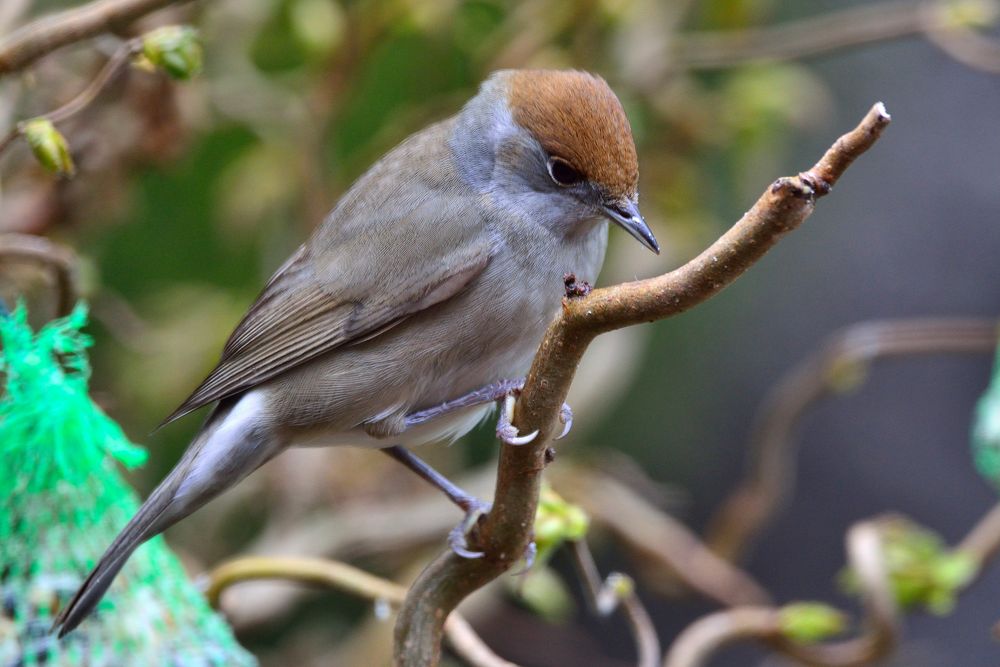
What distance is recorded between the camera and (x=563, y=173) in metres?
2.95

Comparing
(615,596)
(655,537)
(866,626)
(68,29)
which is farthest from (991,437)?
(68,29)

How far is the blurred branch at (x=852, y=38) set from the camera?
4199mm

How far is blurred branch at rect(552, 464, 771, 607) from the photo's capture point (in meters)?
4.14

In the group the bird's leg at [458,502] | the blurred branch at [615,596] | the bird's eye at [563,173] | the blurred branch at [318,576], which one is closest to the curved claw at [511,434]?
the bird's leg at [458,502]

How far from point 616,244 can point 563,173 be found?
6.72ft

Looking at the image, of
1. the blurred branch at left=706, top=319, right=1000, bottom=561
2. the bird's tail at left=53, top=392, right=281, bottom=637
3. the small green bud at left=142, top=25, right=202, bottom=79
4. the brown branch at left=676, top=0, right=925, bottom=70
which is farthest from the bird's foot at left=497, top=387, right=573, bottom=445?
the brown branch at left=676, top=0, right=925, bottom=70

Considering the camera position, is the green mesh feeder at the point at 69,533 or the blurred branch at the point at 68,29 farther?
the blurred branch at the point at 68,29

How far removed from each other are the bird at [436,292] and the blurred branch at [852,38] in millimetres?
1546

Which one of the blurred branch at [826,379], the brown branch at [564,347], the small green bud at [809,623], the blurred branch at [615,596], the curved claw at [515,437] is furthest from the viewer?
the blurred branch at [826,379]

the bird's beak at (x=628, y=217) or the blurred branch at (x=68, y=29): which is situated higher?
the bird's beak at (x=628, y=217)

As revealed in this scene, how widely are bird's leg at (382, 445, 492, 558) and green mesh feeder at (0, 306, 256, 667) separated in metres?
0.67

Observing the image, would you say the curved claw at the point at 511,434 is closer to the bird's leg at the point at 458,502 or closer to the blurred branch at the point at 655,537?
the bird's leg at the point at 458,502

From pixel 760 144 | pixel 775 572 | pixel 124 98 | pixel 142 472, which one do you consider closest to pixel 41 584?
pixel 124 98

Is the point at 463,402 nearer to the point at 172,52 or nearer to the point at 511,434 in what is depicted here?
the point at 511,434
